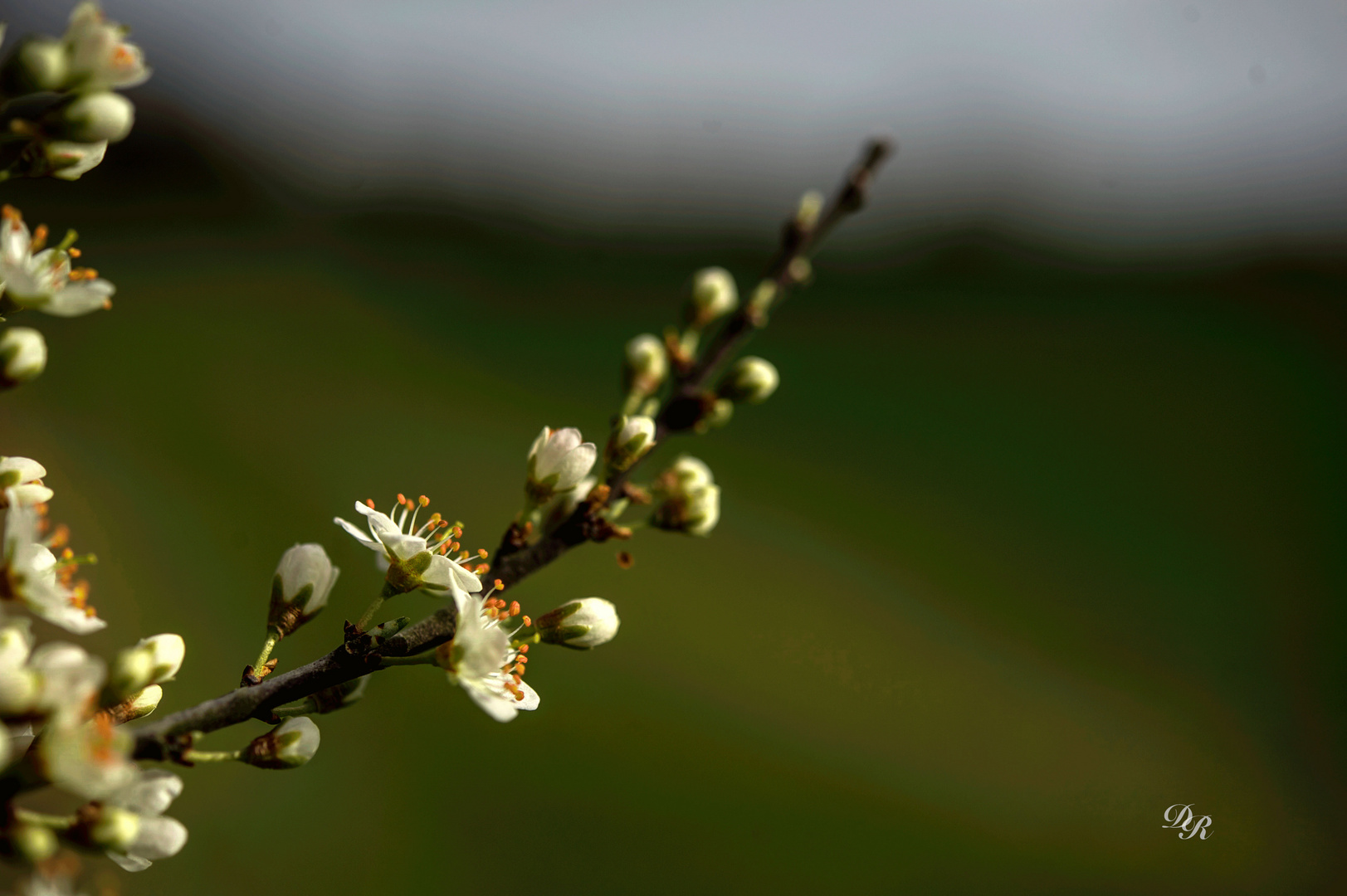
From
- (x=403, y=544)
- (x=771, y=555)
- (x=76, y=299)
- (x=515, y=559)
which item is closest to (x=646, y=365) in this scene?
(x=515, y=559)

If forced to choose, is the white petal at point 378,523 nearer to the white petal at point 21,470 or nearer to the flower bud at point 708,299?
the white petal at point 21,470

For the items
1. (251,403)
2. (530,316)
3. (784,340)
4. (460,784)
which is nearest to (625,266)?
(530,316)

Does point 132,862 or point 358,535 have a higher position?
point 358,535

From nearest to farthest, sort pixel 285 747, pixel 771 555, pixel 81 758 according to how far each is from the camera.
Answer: pixel 81 758
pixel 285 747
pixel 771 555

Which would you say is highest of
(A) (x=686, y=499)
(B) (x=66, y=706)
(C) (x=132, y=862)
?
(A) (x=686, y=499)

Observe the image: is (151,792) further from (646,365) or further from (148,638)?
(646,365)

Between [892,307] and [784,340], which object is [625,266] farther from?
[892,307]

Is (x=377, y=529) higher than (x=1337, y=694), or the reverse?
(x=1337, y=694)
